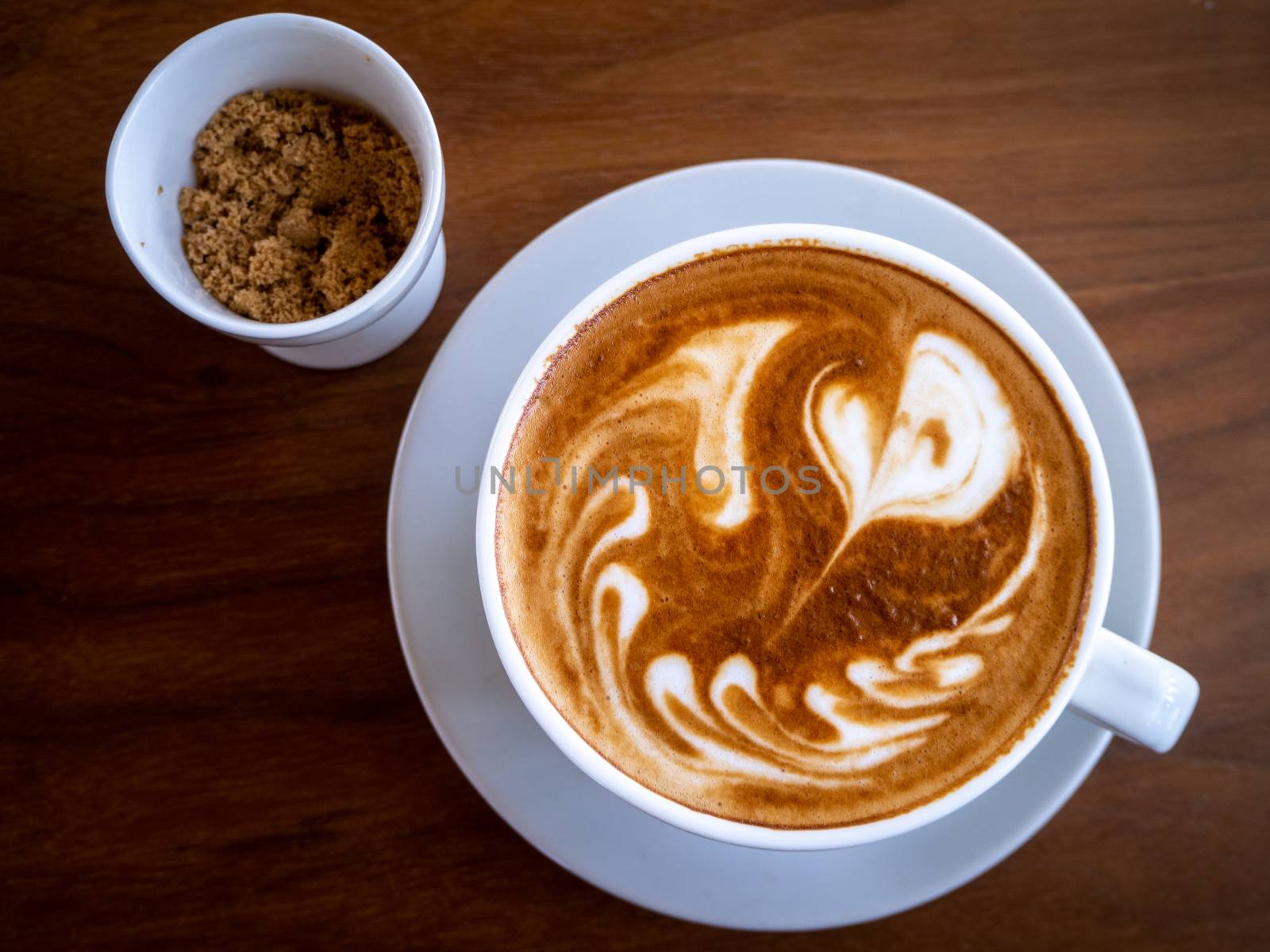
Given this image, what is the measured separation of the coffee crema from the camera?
133 cm

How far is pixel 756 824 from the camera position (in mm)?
1297

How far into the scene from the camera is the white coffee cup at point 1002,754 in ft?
4.14

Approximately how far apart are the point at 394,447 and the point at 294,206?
491 mm

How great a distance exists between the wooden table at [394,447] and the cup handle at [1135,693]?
0.56 metres

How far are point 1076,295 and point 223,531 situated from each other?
183 centimetres

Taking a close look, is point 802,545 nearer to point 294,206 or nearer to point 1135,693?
point 1135,693

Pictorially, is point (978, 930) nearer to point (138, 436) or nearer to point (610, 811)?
point (610, 811)

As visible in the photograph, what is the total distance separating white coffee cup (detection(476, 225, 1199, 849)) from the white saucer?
0.23 metres

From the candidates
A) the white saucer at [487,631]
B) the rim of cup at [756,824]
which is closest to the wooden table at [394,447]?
the white saucer at [487,631]

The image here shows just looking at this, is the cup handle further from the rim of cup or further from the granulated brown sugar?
the granulated brown sugar

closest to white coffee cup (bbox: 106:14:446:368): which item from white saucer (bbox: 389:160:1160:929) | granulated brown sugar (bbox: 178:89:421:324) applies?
granulated brown sugar (bbox: 178:89:421:324)

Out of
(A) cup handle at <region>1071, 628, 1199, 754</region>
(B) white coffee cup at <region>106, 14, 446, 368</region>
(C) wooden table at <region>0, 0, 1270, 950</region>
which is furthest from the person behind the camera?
(C) wooden table at <region>0, 0, 1270, 950</region>

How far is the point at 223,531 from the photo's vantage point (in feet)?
5.61

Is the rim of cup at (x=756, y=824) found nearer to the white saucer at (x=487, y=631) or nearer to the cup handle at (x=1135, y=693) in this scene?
the cup handle at (x=1135, y=693)
